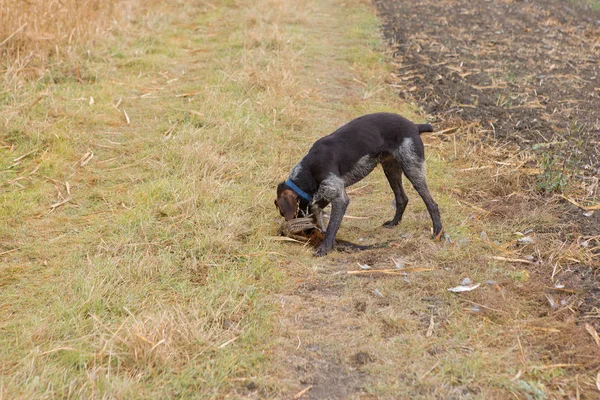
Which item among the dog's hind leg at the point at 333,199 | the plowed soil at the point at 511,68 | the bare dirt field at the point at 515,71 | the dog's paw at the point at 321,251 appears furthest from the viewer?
the plowed soil at the point at 511,68

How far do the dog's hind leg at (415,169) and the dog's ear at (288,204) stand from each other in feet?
3.26

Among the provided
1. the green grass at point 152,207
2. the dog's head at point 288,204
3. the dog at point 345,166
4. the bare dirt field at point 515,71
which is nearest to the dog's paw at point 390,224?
the dog at point 345,166

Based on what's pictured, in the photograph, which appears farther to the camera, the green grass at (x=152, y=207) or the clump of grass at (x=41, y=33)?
the clump of grass at (x=41, y=33)

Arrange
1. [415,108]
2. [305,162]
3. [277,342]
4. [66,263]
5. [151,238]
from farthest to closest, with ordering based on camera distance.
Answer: [415,108], [305,162], [151,238], [66,263], [277,342]

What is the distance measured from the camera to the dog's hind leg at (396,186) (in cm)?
558

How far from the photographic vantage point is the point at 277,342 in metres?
3.65

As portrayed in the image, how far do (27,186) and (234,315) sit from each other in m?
3.13

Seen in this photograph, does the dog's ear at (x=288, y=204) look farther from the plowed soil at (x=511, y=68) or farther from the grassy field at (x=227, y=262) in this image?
the plowed soil at (x=511, y=68)

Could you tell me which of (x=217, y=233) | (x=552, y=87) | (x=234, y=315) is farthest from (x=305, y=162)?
(x=552, y=87)

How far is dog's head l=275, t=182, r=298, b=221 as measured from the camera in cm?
507

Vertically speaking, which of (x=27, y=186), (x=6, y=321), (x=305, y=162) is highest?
(x=305, y=162)

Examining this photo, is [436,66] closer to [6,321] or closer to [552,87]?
[552,87]

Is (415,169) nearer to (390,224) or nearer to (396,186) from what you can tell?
(396,186)

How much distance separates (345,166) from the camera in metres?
5.27
